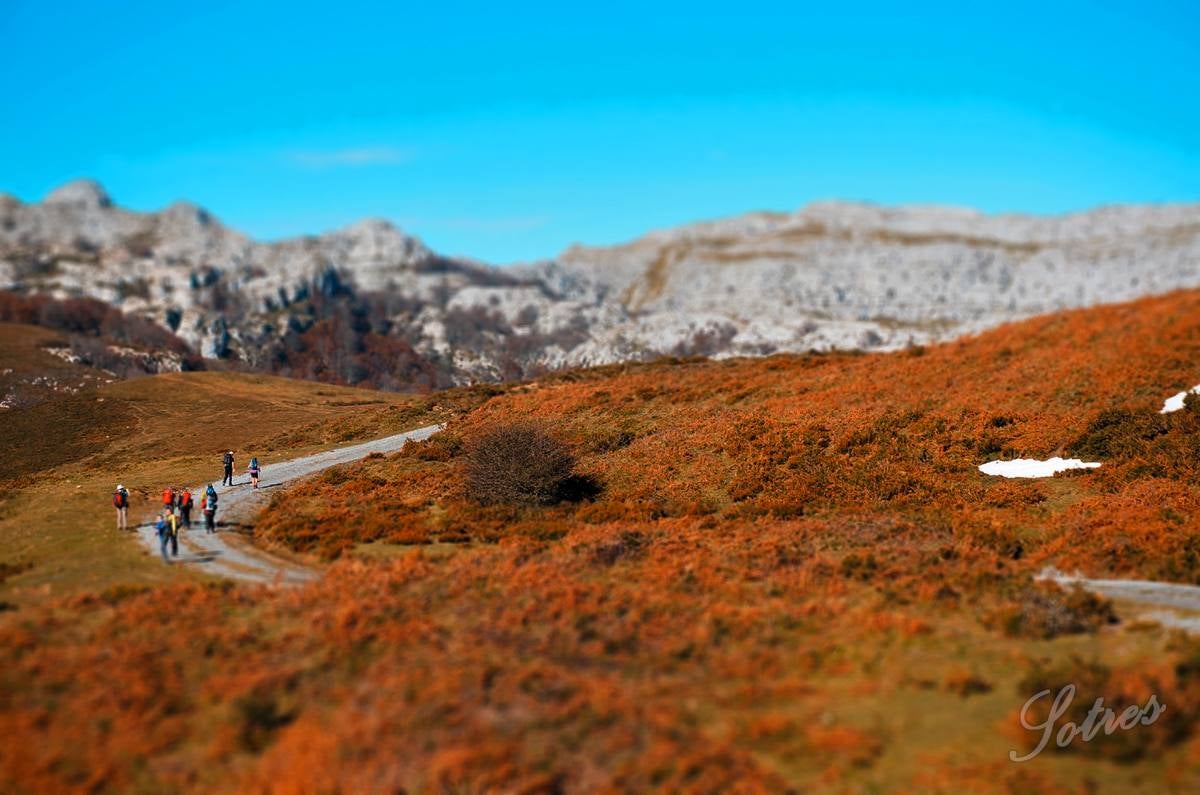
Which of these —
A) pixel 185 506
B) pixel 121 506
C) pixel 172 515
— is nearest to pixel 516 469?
pixel 185 506

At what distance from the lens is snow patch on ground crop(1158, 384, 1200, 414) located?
37.1m

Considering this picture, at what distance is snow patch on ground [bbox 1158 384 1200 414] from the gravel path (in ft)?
121

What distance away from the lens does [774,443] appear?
39.8 m

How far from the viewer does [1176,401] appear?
37.7 meters

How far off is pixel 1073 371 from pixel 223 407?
59097mm

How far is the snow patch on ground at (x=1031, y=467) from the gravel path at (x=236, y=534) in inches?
1100

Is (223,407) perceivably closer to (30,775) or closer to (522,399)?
(522,399)

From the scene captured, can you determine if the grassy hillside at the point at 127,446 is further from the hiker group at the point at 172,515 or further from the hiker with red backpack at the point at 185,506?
the hiker with red backpack at the point at 185,506

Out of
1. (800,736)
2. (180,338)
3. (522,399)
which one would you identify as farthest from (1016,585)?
(180,338)

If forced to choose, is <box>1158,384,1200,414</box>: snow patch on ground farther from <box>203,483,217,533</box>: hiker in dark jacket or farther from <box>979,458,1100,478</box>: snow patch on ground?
<box>203,483,217,533</box>: hiker in dark jacket

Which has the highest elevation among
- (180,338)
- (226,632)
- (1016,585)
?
(180,338)

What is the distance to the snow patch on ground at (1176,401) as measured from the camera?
3712 centimetres

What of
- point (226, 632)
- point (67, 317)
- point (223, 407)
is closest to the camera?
point (226, 632)

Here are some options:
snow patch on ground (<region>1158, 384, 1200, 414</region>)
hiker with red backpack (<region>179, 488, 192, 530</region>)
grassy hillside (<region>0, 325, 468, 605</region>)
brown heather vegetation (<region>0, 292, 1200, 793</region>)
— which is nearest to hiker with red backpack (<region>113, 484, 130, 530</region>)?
grassy hillside (<region>0, 325, 468, 605</region>)
